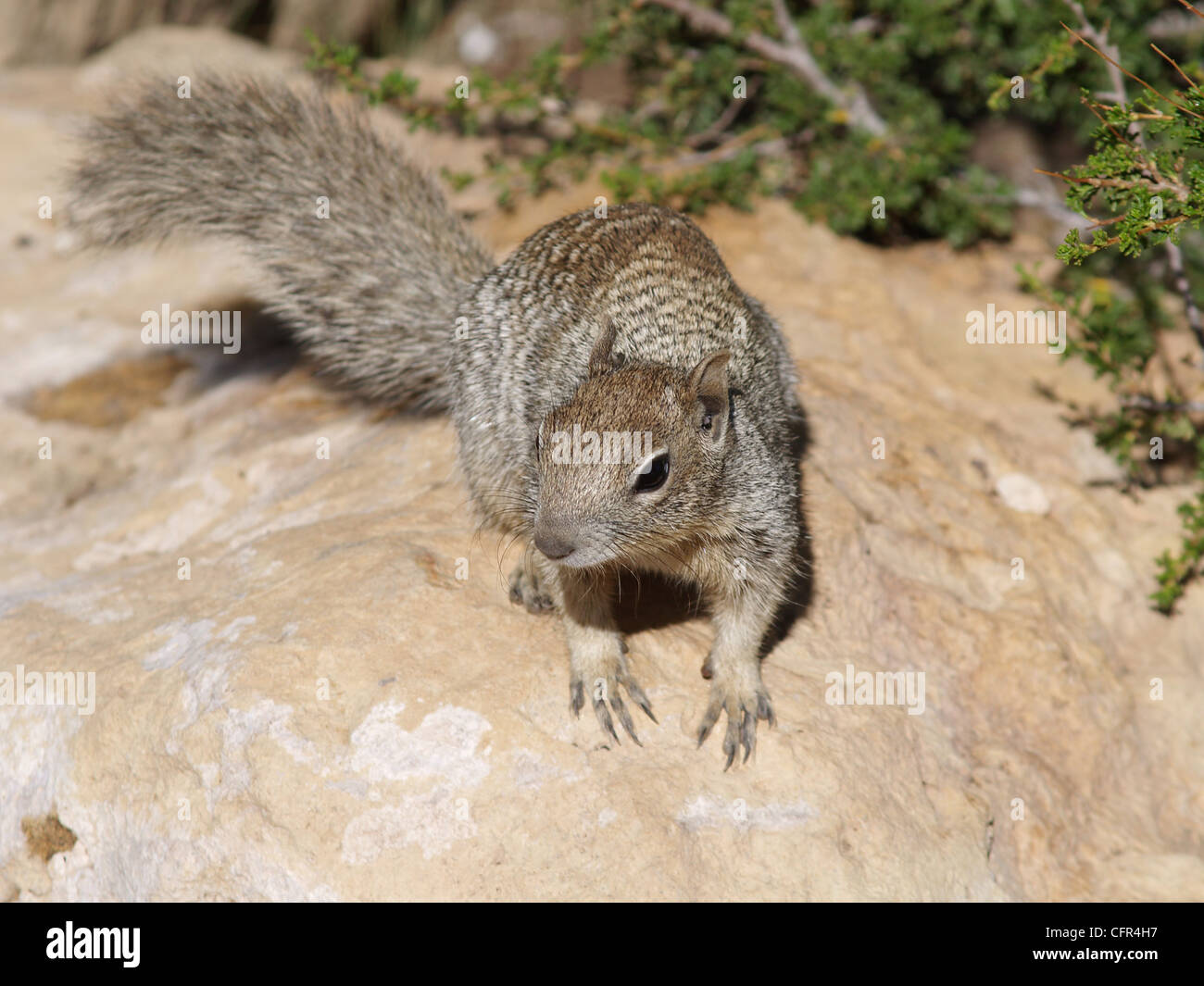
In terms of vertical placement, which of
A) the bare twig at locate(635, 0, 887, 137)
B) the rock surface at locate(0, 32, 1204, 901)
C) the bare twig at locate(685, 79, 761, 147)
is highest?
the bare twig at locate(635, 0, 887, 137)

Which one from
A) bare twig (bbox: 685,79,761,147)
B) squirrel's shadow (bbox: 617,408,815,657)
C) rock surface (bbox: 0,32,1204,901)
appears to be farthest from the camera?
bare twig (bbox: 685,79,761,147)

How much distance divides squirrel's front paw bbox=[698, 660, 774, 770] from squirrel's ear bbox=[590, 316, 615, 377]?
1.22m

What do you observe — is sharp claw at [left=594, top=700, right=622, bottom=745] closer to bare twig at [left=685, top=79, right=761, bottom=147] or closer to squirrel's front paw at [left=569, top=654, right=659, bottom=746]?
squirrel's front paw at [left=569, top=654, right=659, bottom=746]

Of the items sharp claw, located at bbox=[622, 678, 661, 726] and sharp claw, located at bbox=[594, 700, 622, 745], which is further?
sharp claw, located at bbox=[622, 678, 661, 726]

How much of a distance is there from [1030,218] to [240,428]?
222 inches

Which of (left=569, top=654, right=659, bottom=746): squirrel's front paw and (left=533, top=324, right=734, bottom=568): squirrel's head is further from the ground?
(left=533, top=324, right=734, bottom=568): squirrel's head

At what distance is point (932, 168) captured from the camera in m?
6.84

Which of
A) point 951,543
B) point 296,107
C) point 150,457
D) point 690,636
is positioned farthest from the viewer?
point 150,457

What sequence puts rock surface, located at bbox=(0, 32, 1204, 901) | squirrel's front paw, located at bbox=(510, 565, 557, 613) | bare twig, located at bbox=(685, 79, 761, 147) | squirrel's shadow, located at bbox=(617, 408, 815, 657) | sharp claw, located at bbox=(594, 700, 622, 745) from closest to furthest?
1. rock surface, located at bbox=(0, 32, 1204, 901)
2. sharp claw, located at bbox=(594, 700, 622, 745)
3. squirrel's front paw, located at bbox=(510, 565, 557, 613)
4. squirrel's shadow, located at bbox=(617, 408, 815, 657)
5. bare twig, located at bbox=(685, 79, 761, 147)

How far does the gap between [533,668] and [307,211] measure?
2891mm

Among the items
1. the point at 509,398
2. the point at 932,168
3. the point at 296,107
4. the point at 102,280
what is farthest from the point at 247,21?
the point at 509,398

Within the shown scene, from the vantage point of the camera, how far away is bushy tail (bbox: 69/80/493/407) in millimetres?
5398

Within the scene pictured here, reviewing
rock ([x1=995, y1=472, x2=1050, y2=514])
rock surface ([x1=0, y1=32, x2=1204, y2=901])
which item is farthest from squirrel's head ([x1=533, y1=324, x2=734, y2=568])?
rock ([x1=995, y1=472, x2=1050, y2=514])

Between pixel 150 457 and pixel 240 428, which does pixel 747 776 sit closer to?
pixel 240 428
